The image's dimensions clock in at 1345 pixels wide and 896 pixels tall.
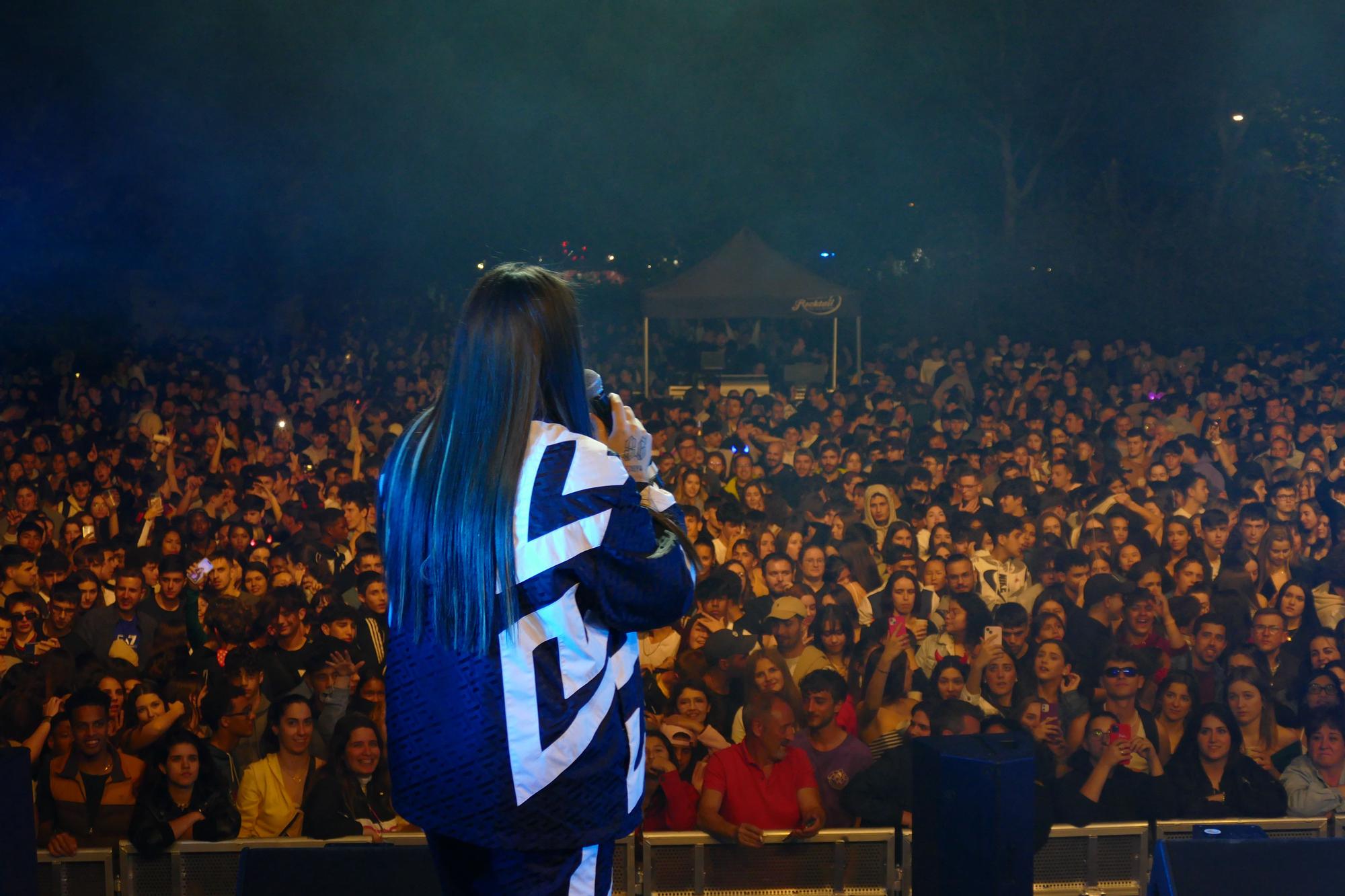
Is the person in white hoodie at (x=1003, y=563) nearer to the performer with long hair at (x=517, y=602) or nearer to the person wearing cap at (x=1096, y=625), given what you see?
the person wearing cap at (x=1096, y=625)

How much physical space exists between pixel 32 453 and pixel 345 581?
86.0 inches

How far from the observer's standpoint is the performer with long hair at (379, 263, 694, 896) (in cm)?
125

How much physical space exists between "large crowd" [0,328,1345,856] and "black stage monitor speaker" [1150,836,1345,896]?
79 centimetres

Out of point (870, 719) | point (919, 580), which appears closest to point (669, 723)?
point (870, 719)

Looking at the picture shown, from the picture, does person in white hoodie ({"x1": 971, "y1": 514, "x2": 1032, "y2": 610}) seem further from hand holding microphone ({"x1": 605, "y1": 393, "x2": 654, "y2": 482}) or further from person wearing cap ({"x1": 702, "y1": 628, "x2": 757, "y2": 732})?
hand holding microphone ({"x1": 605, "y1": 393, "x2": 654, "y2": 482})

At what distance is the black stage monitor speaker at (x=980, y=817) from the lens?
2.12 meters

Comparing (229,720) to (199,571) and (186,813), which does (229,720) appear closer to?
(186,813)

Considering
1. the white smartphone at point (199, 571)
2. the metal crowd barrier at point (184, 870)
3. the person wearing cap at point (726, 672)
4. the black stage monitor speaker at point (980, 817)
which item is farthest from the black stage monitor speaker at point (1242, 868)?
the white smartphone at point (199, 571)

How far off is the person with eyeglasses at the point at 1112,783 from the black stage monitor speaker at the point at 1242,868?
3.47ft

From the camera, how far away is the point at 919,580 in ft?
12.8

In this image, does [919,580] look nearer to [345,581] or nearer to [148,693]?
[345,581]

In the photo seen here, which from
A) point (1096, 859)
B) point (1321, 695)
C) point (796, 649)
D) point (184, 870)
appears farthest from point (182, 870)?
point (1321, 695)

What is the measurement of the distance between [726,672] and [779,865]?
0.61 metres

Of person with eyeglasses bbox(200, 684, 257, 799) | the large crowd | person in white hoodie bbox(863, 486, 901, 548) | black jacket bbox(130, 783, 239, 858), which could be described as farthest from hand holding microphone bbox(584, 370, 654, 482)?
person in white hoodie bbox(863, 486, 901, 548)
